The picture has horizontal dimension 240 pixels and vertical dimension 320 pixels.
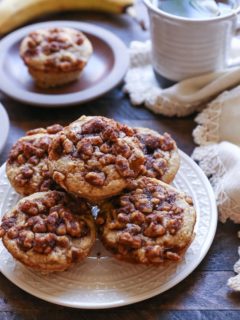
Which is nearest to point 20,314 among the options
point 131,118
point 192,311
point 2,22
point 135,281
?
point 135,281

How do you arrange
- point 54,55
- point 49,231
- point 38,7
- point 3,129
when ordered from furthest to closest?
point 38,7 → point 54,55 → point 3,129 → point 49,231

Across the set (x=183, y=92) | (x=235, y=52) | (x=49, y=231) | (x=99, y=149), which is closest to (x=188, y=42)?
(x=183, y=92)

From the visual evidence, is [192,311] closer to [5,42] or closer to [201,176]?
[201,176]

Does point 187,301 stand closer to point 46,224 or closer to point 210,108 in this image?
point 46,224

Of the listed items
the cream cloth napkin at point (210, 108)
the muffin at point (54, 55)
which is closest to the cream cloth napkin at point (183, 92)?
the cream cloth napkin at point (210, 108)

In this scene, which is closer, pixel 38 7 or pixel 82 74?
pixel 82 74
